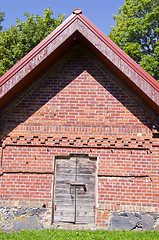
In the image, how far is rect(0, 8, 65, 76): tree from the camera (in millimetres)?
18578

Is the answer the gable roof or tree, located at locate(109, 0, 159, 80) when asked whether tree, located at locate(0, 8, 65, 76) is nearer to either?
tree, located at locate(109, 0, 159, 80)

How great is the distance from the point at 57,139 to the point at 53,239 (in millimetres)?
2426

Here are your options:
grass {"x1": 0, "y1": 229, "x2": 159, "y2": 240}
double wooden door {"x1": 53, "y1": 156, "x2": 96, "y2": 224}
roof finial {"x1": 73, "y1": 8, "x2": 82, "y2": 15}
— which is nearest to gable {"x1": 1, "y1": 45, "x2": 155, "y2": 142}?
double wooden door {"x1": 53, "y1": 156, "x2": 96, "y2": 224}

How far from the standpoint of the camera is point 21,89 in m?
6.47

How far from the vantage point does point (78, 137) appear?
634 cm

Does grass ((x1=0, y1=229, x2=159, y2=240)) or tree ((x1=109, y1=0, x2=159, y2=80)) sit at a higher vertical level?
tree ((x1=109, y1=0, x2=159, y2=80))

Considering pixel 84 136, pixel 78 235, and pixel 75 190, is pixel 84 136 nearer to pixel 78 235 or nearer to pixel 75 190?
pixel 75 190

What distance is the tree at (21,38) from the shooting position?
731 inches

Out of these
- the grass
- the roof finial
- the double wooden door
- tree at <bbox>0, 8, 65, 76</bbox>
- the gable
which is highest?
tree at <bbox>0, 8, 65, 76</bbox>

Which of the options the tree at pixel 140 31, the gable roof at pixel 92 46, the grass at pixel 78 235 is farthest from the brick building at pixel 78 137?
the tree at pixel 140 31

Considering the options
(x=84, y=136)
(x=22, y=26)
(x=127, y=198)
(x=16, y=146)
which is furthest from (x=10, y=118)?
(x=22, y=26)

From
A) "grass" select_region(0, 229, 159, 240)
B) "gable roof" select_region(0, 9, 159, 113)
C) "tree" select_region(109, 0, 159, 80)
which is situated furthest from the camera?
"tree" select_region(109, 0, 159, 80)

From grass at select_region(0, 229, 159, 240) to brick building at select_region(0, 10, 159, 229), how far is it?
42cm

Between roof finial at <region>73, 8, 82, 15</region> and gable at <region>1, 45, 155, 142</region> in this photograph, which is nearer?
roof finial at <region>73, 8, 82, 15</region>
